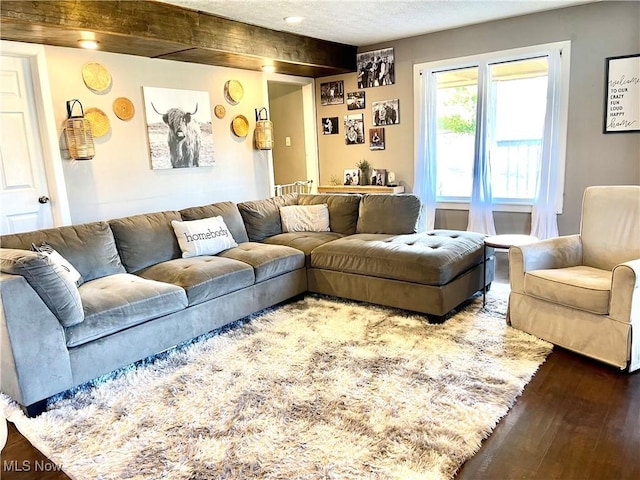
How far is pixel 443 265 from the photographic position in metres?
3.18

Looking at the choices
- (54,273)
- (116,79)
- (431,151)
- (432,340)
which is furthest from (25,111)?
(431,151)

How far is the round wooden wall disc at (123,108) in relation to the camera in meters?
4.25

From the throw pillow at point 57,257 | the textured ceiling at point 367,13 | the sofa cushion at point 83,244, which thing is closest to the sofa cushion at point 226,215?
the sofa cushion at point 83,244

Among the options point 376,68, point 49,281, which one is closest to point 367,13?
point 376,68

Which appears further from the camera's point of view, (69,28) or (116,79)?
(116,79)

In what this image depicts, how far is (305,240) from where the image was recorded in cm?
407

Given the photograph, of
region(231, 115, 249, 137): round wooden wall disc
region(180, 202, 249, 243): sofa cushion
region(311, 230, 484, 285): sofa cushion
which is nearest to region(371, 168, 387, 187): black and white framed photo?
region(231, 115, 249, 137): round wooden wall disc

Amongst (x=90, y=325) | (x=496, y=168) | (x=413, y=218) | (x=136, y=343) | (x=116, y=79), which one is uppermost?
(x=116, y=79)

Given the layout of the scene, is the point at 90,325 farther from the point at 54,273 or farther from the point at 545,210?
the point at 545,210

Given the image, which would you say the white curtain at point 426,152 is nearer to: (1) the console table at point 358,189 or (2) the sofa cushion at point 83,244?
(1) the console table at point 358,189

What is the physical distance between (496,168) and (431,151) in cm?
74

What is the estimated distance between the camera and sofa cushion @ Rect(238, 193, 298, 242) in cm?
430

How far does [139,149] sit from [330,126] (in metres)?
2.61

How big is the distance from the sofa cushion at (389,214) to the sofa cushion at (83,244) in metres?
2.08
